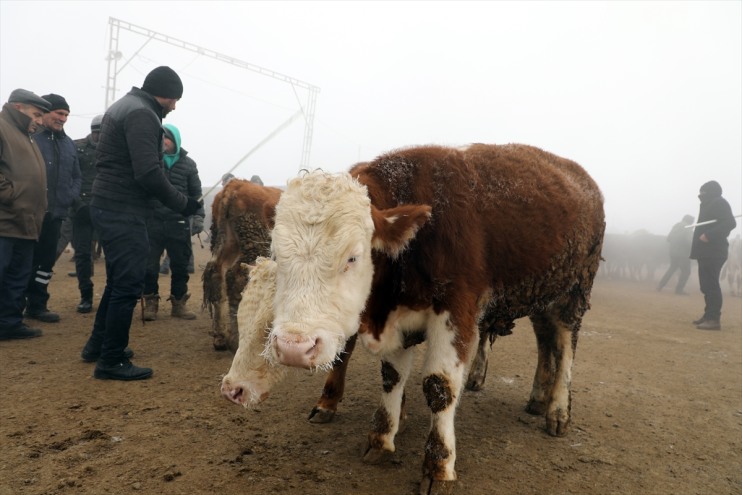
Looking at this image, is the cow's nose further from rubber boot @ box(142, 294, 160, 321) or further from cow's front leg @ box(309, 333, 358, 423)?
rubber boot @ box(142, 294, 160, 321)

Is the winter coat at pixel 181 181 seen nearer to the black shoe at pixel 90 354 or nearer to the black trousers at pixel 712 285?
the black shoe at pixel 90 354

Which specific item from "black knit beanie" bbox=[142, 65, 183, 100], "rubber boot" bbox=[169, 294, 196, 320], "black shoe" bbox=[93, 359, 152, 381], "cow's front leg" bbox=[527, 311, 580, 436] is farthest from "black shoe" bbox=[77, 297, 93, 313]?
"cow's front leg" bbox=[527, 311, 580, 436]

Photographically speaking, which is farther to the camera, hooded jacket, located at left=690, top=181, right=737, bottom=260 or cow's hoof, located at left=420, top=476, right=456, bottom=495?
hooded jacket, located at left=690, top=181, right=737, bottom=260

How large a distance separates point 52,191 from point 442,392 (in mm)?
5684

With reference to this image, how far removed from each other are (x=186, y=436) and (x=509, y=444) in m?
2.44

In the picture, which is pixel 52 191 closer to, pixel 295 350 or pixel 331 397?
pixel 331 397

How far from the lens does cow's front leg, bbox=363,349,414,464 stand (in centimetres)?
306

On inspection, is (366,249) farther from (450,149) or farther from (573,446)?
(573,446)

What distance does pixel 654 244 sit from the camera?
77.3 ft

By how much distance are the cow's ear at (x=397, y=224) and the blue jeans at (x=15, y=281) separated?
4564mm

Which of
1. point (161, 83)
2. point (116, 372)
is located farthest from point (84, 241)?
point (161, 83)

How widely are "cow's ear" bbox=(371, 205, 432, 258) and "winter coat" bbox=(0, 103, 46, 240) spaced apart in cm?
442

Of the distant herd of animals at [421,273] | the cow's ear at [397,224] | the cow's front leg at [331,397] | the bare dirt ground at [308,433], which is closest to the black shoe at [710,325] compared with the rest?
the bare dirt ground at [308,433]

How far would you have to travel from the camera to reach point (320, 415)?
3.62 m
